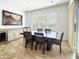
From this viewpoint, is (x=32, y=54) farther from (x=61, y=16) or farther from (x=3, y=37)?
(x=61, y=16)

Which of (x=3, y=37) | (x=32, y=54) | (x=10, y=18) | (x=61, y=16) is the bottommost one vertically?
(x=32, y=54)

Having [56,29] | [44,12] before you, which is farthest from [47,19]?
[56,29]

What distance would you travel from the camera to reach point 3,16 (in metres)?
5.28

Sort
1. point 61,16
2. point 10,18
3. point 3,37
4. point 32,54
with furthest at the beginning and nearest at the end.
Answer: point 61,16 < point 10,18 < point 3,37 < point 32,54

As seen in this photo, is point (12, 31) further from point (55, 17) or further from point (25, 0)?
point (55, 17)

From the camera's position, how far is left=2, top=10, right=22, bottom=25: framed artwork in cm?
537

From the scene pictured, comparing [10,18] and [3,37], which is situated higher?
[10,18]

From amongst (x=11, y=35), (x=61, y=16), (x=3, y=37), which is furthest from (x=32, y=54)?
(x=61, y=16)

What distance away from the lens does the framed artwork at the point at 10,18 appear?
537 centimetres

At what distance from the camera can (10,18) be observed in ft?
19.5

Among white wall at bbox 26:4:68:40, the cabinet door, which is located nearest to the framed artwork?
the cabinet door

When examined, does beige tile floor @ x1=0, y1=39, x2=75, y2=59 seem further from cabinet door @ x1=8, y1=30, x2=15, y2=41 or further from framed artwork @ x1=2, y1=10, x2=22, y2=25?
framed artwork @ x1=2, y1=10, x2=22, y2=25

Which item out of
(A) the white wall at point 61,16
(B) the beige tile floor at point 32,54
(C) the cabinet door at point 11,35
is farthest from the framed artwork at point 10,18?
(A) the white wall at point 61,16

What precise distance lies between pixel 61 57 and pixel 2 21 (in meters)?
4.05
